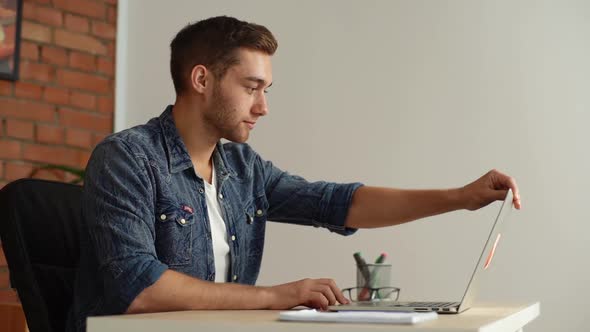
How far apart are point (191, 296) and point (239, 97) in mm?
622

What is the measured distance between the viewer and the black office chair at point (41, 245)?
1.61m

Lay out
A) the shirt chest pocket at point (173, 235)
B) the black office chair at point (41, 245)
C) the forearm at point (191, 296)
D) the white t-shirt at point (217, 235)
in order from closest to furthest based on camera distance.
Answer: the forearm at point (191, 296)
the black office chair at point (41, 245)
the shirt chest pocket at point (173, 235)
the white t-shirt at point (217, 235)

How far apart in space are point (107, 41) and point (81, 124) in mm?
390

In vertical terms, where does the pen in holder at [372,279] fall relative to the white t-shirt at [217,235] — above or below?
below

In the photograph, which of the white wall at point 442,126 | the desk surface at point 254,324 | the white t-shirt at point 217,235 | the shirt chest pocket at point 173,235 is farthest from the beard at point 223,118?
the white wall at point 442,126

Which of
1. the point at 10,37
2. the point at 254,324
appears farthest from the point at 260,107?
the point at 10,37

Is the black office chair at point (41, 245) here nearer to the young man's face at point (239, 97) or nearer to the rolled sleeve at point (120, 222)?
the rolled sleeve at point (120, 222)

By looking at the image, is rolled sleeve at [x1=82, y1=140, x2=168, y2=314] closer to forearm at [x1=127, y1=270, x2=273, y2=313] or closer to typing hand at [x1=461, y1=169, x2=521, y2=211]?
forearm at [x1=127, y1=270, x2=273, y2=313]

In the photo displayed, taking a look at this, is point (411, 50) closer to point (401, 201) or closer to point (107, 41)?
point (401, 201)

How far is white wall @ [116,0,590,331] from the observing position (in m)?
2.80

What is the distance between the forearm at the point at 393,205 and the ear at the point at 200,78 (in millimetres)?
461

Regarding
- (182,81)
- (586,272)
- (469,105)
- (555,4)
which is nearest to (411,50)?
(469,105)

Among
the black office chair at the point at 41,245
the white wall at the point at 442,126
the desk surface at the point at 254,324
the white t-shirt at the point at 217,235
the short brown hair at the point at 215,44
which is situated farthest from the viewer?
the white wall at the point at 442,126

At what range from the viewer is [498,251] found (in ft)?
9.36
